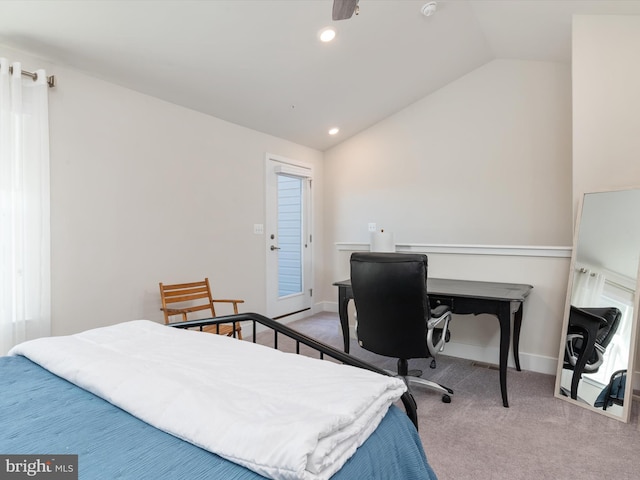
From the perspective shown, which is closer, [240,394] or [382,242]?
[240,394]

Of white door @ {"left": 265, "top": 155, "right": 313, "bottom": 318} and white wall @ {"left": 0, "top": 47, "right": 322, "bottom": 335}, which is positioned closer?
white wall @ {"left": 0, "top": 47, "right": 322, "bottom": 335}

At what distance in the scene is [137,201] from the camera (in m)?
2.94

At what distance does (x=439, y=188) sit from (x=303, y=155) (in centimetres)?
181

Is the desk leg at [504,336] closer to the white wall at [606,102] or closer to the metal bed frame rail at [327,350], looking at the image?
the white wall at [606,102]

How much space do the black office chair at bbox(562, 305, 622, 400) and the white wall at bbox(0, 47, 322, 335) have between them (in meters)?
2.94

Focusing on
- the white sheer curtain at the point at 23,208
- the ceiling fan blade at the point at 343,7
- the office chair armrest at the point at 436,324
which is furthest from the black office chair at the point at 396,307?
the white sheer curtain at the point at 23,208

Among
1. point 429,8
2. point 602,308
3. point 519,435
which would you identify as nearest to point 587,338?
point 602,308

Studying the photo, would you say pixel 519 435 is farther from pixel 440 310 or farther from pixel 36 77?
pixel 36 77

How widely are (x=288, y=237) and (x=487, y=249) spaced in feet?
8.05

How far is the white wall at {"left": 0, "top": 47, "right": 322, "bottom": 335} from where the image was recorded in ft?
8.21

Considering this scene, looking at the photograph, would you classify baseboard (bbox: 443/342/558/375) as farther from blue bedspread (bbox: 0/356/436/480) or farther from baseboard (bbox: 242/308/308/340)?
blue bedspread (bbox: 0/356/436/480)

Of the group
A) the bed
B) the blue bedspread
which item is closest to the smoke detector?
the bed

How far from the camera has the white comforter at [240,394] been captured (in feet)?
2.35

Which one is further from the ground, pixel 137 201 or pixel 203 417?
pixel 137 201
